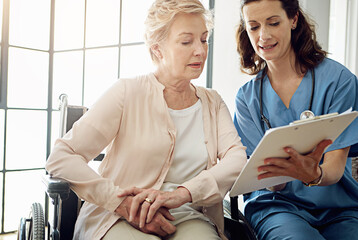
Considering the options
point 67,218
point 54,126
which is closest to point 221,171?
point 67,218

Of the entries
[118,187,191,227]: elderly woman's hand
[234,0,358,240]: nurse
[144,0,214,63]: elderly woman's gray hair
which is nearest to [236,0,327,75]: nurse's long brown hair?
[234,0,358,240]: nurse

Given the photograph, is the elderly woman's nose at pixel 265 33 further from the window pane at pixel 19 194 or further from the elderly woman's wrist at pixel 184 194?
the window pane at pixel 19 194

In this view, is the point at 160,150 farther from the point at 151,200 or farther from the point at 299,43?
the point at 299,43

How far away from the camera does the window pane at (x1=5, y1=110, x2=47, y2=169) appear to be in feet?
11.3

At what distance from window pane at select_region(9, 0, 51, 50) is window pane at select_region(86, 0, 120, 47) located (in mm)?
461

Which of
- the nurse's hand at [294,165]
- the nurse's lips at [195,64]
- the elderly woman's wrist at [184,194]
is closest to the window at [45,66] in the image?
the nurse's lips at [195,64]

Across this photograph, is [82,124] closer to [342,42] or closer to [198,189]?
[198,189]

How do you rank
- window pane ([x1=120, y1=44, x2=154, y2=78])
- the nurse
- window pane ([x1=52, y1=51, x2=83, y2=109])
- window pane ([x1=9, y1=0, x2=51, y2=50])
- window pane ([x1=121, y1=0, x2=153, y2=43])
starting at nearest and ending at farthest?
the nurse
window pane ([x1=120, y1=44, x2=154, y2=78])
window pane ([x1=121, y1=0, x2=153, y2=43])
window pane ([x1=9, y1=0, x2=51, y2=50])
window pane ([x1=52, y1=51, x2=83, y2=109])

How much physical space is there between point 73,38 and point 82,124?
105 inches

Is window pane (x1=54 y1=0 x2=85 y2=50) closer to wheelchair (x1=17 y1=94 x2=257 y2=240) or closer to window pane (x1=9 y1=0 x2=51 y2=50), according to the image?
window pane (x1=9 y1=0 x2=51 y2=50)

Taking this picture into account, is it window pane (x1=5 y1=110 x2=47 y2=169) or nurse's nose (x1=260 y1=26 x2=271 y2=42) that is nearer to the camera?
nurse's nose (x1=260 y1=26 x2=271 y2=42)

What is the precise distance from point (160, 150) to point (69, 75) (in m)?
2.63

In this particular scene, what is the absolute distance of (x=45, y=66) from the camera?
3.72m

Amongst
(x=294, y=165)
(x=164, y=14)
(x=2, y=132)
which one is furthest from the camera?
(x=2, y=132)
